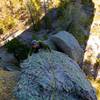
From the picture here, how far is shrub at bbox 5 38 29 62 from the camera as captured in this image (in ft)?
51.3

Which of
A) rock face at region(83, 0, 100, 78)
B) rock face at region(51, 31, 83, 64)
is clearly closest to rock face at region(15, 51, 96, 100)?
rock face at region(51, 31, 83, 64)

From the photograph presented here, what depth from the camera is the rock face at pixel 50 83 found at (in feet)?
27.1

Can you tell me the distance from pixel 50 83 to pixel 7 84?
1327mm

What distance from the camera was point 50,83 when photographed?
852 cm

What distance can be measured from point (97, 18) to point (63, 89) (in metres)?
10.7

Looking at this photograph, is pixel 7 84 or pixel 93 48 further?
pixel 93 48

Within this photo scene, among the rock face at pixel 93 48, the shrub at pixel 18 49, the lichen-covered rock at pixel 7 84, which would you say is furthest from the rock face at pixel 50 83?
the rock face at pixel 93 48

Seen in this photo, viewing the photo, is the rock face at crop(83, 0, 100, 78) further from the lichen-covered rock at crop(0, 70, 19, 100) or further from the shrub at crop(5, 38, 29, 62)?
the lichen-covered rock at crop(0, 70, 19, 100)

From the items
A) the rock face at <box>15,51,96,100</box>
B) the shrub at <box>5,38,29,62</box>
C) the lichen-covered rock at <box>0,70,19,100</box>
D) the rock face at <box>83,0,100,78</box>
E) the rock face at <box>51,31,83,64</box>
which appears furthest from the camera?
the rock face at <box>83,0,100,78</box>

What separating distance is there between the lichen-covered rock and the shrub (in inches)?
223

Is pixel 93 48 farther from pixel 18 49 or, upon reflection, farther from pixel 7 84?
pixel 7 84

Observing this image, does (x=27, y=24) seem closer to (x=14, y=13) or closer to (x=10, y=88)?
(x=14, y=13)

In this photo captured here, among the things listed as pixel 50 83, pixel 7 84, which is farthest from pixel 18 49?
pixel 50 83

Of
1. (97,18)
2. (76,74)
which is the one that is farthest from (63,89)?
(97,18)
